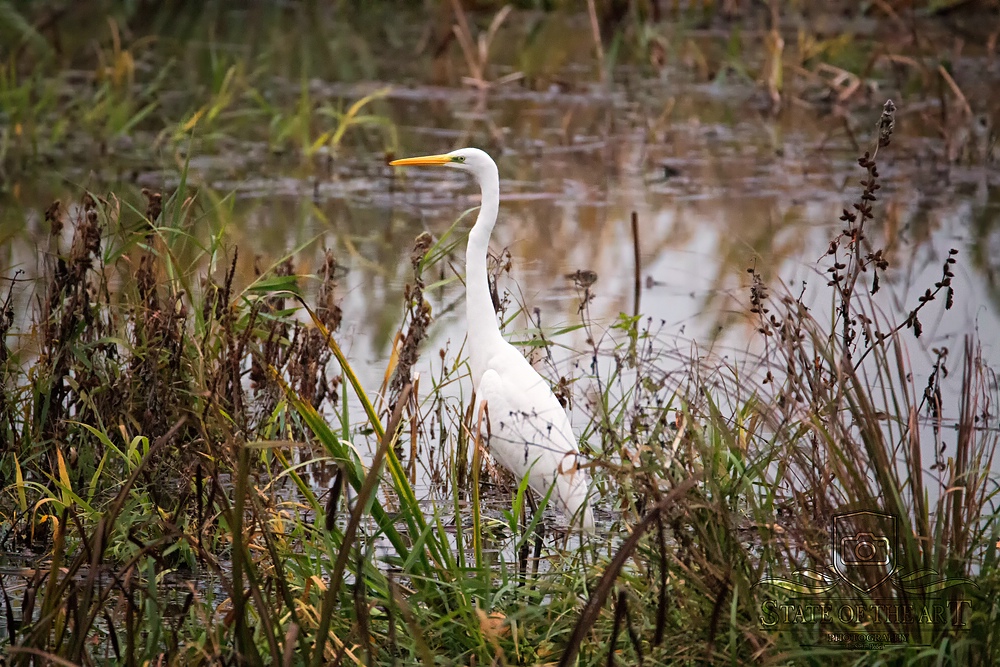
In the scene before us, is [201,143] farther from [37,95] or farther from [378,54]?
[378,54]

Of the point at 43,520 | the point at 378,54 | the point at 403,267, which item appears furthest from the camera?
the point at 378,54

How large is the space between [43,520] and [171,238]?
754 millimetres

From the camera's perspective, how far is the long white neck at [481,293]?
319 cm

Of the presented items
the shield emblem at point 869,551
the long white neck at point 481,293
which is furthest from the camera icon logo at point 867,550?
the long white neck at point 481,293

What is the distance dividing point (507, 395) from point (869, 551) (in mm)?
1125

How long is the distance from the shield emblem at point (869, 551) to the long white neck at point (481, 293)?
4.04 feet

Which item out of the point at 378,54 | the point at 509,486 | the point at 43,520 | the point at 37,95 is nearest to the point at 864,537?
the point at 509,486

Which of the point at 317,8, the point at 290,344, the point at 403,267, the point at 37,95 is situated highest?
the point at 317,8

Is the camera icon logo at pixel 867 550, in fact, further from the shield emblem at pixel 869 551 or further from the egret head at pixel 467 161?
the egret head at pixel 467 161

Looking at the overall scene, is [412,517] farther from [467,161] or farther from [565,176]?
[565,176]

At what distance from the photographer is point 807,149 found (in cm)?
777

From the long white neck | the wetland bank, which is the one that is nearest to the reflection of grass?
the wetland bank

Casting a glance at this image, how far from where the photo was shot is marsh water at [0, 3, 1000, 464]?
16.3ft

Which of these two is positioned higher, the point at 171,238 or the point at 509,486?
the point at 171,238
